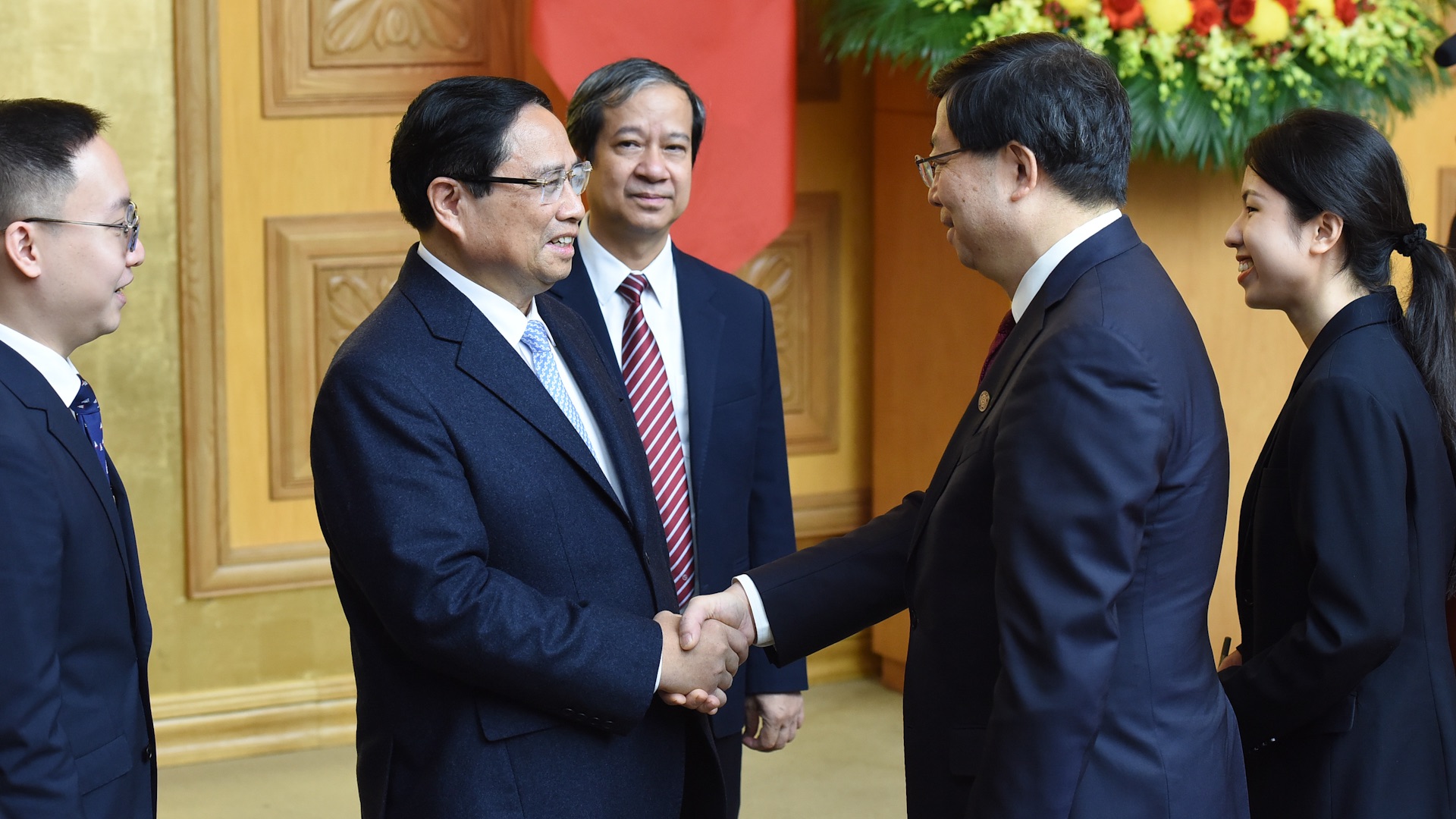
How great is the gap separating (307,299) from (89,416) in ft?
5.90

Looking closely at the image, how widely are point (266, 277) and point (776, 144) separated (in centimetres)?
125

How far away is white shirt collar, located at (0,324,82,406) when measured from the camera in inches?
71.2

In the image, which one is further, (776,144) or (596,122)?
(776,144)

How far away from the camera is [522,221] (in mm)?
1927

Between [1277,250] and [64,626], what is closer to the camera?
[64,626]

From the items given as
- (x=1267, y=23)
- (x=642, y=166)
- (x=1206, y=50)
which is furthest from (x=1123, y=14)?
(x=642, y=166)

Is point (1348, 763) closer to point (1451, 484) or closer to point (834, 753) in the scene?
point (1451, 484)

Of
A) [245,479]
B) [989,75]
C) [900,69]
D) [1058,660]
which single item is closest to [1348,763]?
[1058,660]

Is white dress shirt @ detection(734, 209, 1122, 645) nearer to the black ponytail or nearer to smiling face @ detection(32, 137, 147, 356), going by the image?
the black ponytail

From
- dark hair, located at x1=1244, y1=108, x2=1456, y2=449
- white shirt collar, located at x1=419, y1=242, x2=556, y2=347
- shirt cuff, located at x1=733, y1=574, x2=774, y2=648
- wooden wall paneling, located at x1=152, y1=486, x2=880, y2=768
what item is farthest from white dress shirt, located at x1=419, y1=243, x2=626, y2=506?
wooden wall paneling, located at x1=152, y1=486, x2=880, y2=768

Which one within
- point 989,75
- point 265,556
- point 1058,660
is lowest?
point 265,556

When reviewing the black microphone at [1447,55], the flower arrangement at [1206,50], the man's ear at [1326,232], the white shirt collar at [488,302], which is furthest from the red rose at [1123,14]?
the white shirt collar at [488,302]

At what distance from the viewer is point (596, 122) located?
263cm

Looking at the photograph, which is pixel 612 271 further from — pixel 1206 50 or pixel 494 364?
pixel 1206 50
